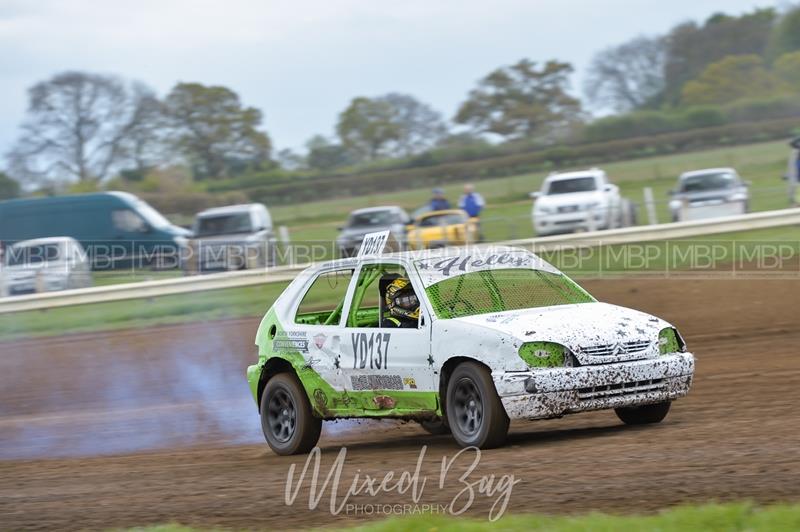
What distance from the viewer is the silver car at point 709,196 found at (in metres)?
22.7

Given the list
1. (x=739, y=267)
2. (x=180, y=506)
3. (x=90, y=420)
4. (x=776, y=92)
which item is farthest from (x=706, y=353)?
(x=776, y=92)

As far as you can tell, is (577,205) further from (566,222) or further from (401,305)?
(401,305)

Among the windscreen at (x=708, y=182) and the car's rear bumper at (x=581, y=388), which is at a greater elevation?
the windscreen at (x=708, y=182)

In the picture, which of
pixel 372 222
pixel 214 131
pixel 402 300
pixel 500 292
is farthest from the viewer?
pixel 214 131

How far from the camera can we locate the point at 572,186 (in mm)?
25281

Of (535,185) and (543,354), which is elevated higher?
(535,185)

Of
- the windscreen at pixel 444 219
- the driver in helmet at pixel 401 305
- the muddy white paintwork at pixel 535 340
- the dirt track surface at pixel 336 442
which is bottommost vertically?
the dirt track surface at pixel 336 442

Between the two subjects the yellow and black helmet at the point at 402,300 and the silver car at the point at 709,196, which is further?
the silver car at the point at 709,196

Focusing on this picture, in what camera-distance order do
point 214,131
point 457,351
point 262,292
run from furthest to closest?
point 214,131 → point 262,292 → point 457,351

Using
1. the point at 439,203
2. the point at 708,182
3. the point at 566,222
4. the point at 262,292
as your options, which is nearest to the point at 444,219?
the point at 439,203

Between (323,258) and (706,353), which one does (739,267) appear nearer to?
(706,353)

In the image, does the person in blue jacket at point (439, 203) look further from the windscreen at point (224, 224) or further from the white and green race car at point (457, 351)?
the white and green race car at point (457, 351)

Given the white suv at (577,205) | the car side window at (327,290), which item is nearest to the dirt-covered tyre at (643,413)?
the car side window at (327,290)

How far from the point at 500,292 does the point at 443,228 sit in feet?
47.3
